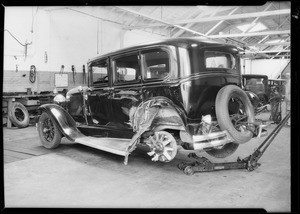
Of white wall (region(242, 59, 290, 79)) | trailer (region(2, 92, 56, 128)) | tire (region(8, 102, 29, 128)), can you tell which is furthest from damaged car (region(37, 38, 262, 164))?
white wall (region(242, 59, 290, 79))

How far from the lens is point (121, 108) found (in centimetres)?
459

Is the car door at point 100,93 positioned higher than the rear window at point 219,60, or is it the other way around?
the rear window at point 219,60

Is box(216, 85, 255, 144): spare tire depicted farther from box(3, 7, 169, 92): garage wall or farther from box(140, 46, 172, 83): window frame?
box(3, 7, 169, 92): garage wall

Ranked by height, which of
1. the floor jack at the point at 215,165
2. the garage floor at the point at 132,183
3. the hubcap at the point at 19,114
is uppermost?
the hubcap at the point at 19,114

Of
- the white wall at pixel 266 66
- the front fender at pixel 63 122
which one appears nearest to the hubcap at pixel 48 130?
the front fender at pixel 63 122

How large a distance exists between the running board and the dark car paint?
0.23 meters

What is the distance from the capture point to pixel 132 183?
140 inches

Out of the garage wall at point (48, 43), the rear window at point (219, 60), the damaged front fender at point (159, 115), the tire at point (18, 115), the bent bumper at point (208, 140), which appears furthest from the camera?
the garage wall at point (48, 43)

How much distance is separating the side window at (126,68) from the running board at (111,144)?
1023mm

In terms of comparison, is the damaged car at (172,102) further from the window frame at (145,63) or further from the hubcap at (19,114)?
the hubcap at (19,114)

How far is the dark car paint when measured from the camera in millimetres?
3721

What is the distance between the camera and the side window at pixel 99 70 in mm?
4945

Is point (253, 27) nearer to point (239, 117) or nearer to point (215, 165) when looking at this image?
point (239, 117)

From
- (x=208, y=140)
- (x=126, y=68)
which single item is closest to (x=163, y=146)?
(x=208, y=140)
